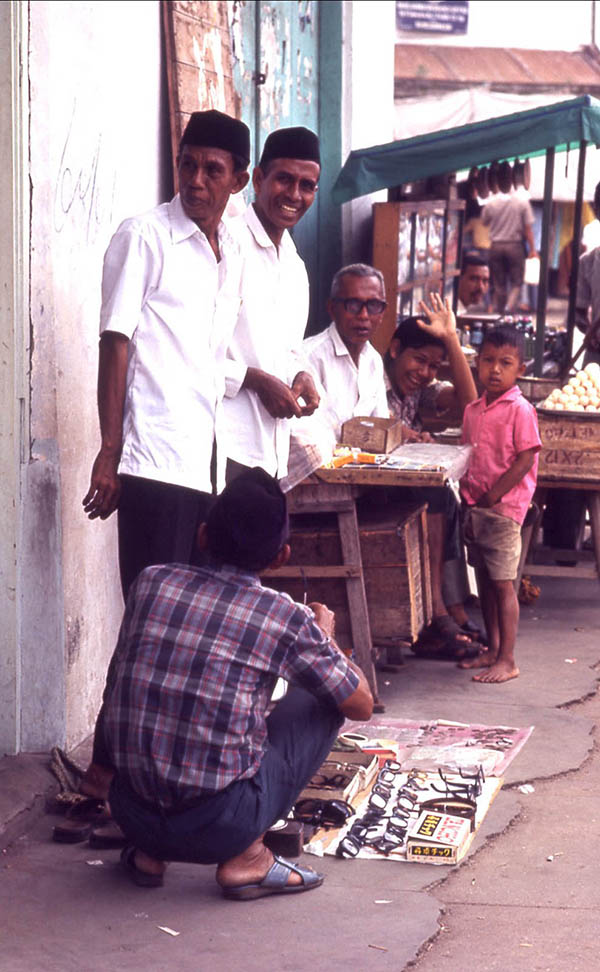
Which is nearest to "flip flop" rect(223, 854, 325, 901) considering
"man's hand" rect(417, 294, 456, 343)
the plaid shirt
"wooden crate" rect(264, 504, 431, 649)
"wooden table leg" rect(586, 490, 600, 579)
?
the plaid shirt

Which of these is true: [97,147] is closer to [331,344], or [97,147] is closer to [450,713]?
[331,344]

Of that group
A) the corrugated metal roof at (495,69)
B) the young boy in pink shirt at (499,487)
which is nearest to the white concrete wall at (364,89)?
the young boy in pink shirt at (499,487)

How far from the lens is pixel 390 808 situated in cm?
443

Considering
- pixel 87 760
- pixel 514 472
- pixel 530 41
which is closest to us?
pixel 87 760

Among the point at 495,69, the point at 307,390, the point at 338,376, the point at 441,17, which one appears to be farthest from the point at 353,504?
the point at 441,17

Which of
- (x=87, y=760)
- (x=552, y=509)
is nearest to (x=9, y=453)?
(x=87, y=760)

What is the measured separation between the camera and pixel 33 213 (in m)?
4.39

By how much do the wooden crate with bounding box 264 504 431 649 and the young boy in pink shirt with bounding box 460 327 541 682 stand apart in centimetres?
53

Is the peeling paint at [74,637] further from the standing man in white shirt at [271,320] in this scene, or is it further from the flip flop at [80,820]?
the standing man in white shirt at [271,320]

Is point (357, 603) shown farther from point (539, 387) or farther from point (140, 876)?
point (539, 387)

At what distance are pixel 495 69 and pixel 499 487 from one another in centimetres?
1741

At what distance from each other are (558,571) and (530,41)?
1754cm

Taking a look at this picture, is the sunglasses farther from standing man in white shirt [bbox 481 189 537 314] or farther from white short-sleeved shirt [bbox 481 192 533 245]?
white short-sleeved shirt [bbox 481 192 533 245]

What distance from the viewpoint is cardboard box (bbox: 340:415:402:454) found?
226 inches
